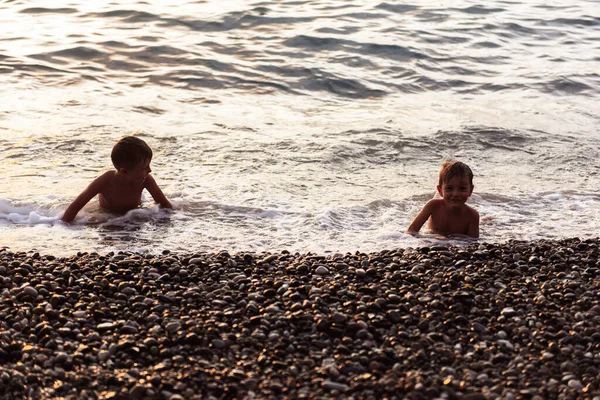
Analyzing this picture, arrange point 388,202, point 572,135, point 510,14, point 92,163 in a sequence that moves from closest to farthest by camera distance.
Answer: point 388,202 < point 92,163 < point 572,135 < point 510,14

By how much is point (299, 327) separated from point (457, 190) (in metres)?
3.75

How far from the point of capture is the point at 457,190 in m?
8.49

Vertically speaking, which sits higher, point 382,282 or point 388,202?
point 382,282

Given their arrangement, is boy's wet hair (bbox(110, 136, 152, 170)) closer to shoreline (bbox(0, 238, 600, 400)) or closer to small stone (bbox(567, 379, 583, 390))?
shoreline (bbox(0, 238, 600, 400))

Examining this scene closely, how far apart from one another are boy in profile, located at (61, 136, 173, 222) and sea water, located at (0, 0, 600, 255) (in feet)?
0.76

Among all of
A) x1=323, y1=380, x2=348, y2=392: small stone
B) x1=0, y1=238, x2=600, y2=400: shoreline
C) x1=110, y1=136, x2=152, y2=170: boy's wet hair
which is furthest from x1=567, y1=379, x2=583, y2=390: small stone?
x1=110, y1=136, x2=152, y2=170: boy's wet hair

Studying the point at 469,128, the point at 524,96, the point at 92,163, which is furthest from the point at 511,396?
the point at 524,96

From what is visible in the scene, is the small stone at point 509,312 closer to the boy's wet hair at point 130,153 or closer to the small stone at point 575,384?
the small stone at point 575,384

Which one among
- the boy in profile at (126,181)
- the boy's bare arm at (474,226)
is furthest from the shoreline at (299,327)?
the boy in profile at (126,181)

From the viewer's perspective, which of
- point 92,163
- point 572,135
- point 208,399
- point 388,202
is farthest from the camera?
point 572,135

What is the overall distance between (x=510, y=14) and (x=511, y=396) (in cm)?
1849

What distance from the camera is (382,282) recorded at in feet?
19.7

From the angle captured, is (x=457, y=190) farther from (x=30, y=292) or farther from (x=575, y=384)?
(x=30, y=292)

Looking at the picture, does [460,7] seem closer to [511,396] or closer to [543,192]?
[543,192]
